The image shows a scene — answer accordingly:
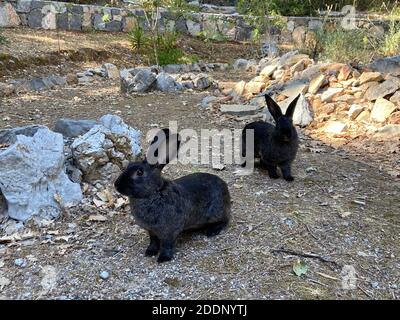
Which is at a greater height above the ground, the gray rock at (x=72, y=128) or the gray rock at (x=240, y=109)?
the gray rock at (x=72, y=128)

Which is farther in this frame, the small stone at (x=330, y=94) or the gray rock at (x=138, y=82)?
the gray rock at (x=138, y=82)

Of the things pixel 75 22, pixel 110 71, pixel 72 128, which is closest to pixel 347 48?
pixel 110 71

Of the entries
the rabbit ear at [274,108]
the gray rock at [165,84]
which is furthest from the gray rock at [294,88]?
the rabbit ear at [274,108]

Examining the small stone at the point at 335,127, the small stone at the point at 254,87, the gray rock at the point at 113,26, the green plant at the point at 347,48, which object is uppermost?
the gray rock at the point at 113,26

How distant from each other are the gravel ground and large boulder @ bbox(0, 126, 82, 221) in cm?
14

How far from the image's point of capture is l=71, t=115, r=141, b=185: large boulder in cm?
419

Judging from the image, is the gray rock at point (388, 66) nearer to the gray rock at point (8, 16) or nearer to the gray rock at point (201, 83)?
the gray rock at point (201, 83)

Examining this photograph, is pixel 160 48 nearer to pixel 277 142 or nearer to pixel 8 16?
pixel 8 16

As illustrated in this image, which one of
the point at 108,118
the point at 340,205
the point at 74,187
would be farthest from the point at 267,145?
the point at 74,187

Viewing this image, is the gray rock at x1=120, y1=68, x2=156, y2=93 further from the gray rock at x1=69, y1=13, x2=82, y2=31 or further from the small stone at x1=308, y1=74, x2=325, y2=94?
the gray rock at x1=69, y1=13, x2=82, y2=31

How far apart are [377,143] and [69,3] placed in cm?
995

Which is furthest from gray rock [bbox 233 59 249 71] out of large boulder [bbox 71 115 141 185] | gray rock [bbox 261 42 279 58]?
large boulder [bbox 71 115 141 185]

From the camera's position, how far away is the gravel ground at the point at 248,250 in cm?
299
